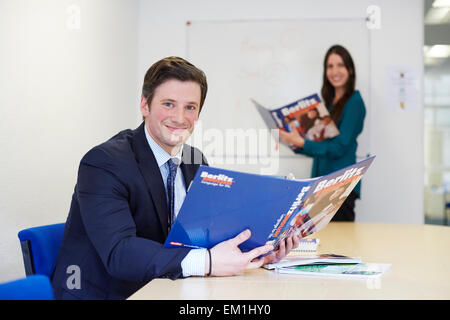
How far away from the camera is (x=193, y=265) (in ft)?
3.62

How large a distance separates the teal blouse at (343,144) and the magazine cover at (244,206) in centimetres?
238

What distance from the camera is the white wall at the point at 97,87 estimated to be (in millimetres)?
2240

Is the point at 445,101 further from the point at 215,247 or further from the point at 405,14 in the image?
the point at 215,247

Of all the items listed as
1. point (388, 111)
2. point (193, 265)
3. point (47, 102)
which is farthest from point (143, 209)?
point (388, 111)

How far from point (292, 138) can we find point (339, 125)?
0.36 metres

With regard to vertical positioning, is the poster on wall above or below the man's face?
above

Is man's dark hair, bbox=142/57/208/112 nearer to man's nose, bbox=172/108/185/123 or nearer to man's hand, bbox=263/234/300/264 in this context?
man's nose, bbox=172/108/185/123

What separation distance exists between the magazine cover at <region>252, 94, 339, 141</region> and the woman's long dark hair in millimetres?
86

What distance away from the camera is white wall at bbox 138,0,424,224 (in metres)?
3.96

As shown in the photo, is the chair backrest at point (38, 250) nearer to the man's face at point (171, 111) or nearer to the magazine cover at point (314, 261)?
the man's face at point (171, 111)

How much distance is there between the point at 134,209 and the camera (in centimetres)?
135

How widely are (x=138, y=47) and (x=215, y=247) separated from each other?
3318 mm

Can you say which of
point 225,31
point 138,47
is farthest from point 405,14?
point 138,47

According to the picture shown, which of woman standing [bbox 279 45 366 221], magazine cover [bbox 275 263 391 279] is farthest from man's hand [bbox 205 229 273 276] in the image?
woman standing [bbox 279 45 366 221]
